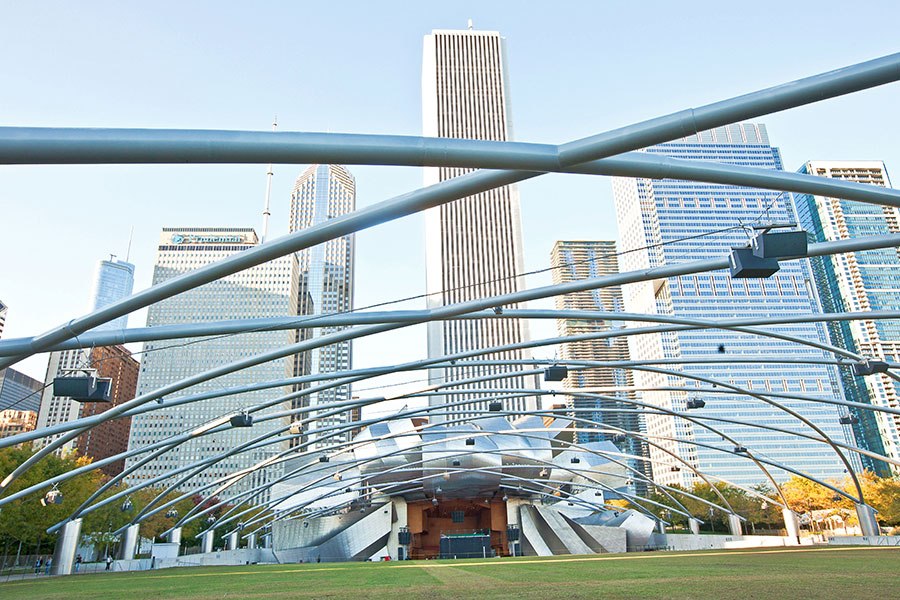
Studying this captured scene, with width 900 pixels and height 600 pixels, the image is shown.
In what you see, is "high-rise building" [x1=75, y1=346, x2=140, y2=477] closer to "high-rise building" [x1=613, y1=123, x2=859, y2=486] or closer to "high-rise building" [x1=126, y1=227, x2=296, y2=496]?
"high-rise building" [x1=126, y1=227, x2=296, y2=496]

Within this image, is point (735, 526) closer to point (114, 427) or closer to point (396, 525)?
point (396, 525)

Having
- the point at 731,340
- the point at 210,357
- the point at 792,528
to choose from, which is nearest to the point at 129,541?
the point at 792,528

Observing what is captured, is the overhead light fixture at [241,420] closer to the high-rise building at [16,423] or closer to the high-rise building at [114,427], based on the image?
the high-rise building at [114,427]

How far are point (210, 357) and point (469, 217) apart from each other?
274ft

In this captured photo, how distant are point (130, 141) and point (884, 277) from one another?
198811mm

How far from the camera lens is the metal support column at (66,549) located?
1342 inches

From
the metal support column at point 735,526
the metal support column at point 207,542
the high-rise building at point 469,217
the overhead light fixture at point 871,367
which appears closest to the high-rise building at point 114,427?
the high-rise building at point 469,217

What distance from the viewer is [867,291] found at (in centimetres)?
17100

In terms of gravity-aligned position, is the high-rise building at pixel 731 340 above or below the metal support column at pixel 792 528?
above

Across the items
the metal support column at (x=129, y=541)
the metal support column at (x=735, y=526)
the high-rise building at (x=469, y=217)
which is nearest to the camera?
the metal support column at (x=129, y=541)

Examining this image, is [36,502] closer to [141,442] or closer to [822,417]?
[141,442]

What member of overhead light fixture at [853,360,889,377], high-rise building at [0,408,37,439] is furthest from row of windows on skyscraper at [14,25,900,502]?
overhead light fixture at [853,360,889,377]

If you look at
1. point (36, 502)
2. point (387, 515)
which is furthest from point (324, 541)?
point (36, 502)

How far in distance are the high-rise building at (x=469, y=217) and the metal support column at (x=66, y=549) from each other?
10553 cm
